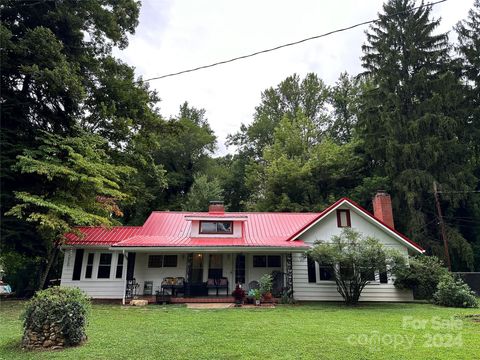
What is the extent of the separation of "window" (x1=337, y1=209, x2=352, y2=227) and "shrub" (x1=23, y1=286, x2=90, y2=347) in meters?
12.6

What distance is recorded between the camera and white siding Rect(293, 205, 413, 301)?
14.9 m

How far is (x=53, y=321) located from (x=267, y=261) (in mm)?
11074

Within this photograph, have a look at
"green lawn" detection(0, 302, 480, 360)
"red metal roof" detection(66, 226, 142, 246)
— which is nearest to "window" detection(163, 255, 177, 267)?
"red metal roof" detection(66, 226, 142, 246)

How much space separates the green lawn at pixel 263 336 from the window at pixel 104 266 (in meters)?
4.94

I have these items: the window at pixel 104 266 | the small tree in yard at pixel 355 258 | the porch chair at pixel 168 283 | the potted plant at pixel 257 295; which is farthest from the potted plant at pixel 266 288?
the window at pixel 104 266

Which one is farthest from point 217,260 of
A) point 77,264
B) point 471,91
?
point 471,91

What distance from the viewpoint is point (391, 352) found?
585cm

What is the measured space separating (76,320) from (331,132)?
3445cm

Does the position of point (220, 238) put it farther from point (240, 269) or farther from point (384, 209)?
point (384, 209)

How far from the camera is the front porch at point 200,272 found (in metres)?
14.6

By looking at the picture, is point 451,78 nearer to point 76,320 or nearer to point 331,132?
point 331,132

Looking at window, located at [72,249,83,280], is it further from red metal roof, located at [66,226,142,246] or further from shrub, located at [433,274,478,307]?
shrub, located at [433,274,478,307]

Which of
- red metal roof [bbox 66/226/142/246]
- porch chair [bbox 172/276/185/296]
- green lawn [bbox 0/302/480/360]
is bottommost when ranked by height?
green lawn [bbox 0/302/480/360]

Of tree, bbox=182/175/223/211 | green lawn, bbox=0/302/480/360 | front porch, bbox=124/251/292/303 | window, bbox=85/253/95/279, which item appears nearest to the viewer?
green lawn, bbox=0/302/480/360
